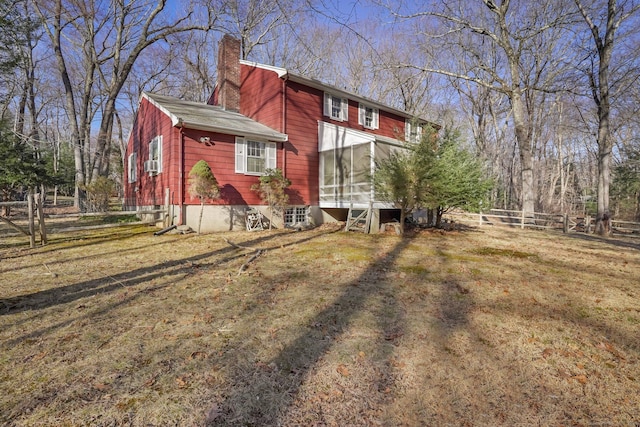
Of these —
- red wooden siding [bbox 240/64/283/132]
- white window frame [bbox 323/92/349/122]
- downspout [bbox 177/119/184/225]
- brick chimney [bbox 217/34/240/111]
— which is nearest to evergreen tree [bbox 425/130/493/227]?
white window frame [bbox 323/92/349/122]

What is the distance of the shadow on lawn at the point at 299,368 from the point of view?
7.14 ft

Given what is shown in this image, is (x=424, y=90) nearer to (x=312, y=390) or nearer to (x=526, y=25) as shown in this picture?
(x=526, y=25)

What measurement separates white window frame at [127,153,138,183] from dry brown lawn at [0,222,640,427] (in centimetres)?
1049

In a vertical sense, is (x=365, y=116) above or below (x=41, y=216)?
above

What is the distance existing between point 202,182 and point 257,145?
3.15 metres

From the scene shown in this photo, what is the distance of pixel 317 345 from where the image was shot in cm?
312

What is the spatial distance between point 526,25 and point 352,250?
17.4 meters

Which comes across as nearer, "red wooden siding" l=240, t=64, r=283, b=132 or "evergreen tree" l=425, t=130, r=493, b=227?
"evergreen tree" l=425, t=130, r=493, b=227

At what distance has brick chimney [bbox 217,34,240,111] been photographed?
14.9m

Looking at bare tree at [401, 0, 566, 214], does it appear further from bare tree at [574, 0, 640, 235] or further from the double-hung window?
the double-hung window

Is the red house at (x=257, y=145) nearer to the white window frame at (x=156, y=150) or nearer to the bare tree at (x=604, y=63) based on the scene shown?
the white window frame at (x=156, y=150)

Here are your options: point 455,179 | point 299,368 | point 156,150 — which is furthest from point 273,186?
point 299,368

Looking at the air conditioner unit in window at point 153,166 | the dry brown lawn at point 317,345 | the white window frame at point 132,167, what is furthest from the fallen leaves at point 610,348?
the white window frame at point 132,167

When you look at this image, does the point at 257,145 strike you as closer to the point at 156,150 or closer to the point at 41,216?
the point at 156,150
